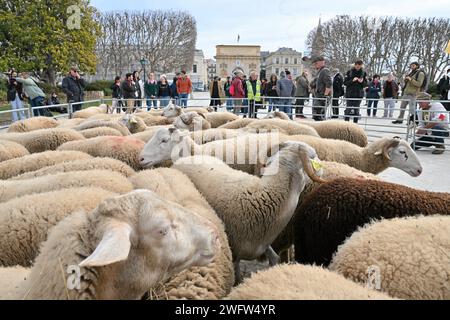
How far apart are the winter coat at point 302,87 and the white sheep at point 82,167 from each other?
376 inches

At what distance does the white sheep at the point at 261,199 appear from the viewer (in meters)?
3.27

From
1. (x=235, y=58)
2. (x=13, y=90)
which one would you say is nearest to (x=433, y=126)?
(x=13, y=90)

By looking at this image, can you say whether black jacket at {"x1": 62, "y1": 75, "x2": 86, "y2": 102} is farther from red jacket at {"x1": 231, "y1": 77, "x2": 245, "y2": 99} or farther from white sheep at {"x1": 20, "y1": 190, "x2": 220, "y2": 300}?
white sheep at {"x1": 20, "y1": 190, "x2": 220, "y2": 300}

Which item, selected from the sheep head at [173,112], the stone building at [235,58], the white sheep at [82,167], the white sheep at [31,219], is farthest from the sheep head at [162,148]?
the stone building at [235,58]

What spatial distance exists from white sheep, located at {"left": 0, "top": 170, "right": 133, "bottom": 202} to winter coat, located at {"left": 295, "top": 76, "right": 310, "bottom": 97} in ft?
33.1

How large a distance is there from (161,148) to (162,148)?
0.01m

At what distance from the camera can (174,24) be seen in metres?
47.1

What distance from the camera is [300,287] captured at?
1.70 metres

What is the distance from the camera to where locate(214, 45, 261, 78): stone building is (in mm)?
59312

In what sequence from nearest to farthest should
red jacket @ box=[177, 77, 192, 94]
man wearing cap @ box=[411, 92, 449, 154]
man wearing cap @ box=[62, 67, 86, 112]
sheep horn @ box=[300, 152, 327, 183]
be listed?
sheep horn @ box=[300, 152, 327, 183] < man wearing cap @ box=[411, 92, 449, 154] < man wearing cap @ box=[62, 67, 86, 112] < red jacket @ box=[177, 77, 192, 94]

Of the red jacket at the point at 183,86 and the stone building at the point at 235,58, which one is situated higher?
the stone building at the point at 235,58

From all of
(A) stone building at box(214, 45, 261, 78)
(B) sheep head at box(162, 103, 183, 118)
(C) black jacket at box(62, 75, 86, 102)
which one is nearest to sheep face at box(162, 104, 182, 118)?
(B) sheep head at box(162, 103, 183, 118)

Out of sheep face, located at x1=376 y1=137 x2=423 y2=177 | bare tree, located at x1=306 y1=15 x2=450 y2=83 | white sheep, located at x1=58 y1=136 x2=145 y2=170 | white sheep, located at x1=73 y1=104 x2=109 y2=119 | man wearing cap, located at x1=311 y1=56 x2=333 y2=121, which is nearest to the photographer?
white sheep, located at x1=58 y1=136 x2=145 y2=170

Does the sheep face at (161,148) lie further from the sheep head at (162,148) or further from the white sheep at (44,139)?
the white sheep at (44,139)
